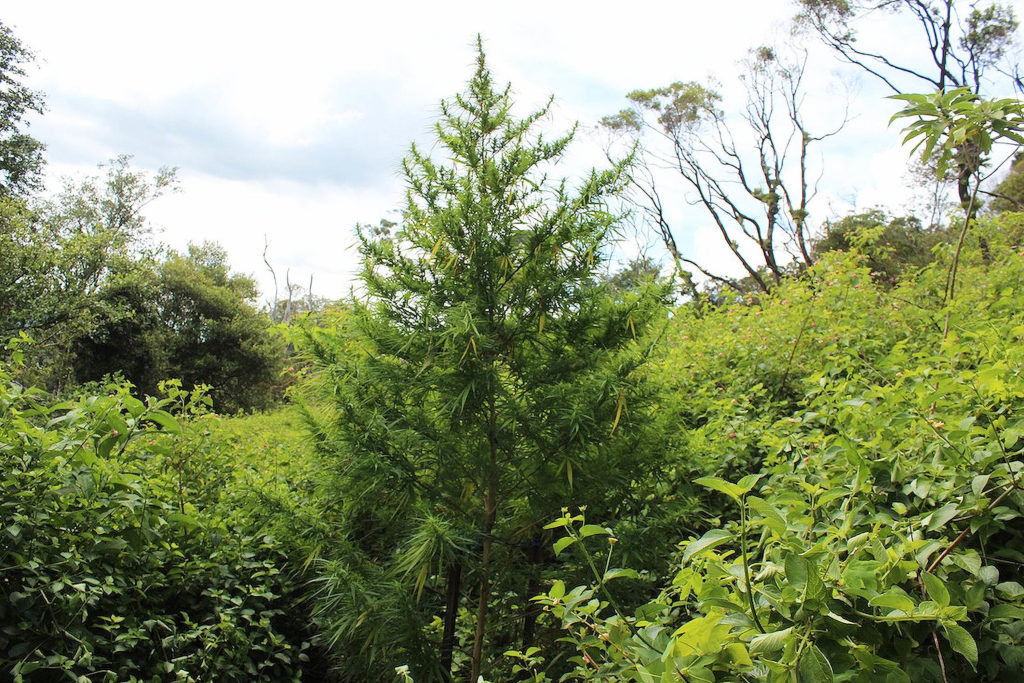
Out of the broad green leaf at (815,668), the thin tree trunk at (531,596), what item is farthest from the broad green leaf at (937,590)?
the thin tree trunk at (531,596)

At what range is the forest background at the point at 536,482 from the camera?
122cm

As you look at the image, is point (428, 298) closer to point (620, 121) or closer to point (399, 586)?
point (399, 586)

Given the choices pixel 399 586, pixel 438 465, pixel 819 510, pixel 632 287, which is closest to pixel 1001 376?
pixel 819 510

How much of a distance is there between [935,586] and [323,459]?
7.93 ft

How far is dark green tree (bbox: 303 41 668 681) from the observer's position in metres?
2.65

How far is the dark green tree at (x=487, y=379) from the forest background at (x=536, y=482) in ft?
0.05

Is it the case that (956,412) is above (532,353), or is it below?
below

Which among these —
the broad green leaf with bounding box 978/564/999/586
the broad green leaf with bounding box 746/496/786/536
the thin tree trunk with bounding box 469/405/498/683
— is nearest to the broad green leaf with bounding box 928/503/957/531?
the broad green leaf with bounding box 978/564/999/586

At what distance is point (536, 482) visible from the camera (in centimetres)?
274

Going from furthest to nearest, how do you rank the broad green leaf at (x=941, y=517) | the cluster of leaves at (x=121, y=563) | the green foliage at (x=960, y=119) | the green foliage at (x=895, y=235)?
the green foliage at (x=895, y=235) → the cluster of leaves at (x=121, y=563) → the green foliage at (x=960, y=119) → the broad green leaf at (x=941, y=517)

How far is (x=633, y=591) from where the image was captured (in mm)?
2777

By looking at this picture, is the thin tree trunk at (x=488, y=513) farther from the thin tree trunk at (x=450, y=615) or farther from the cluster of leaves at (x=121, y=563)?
the cluster of leaves at (x=121, y=563)

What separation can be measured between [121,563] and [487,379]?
167 cm

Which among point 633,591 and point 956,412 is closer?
point 956,412
